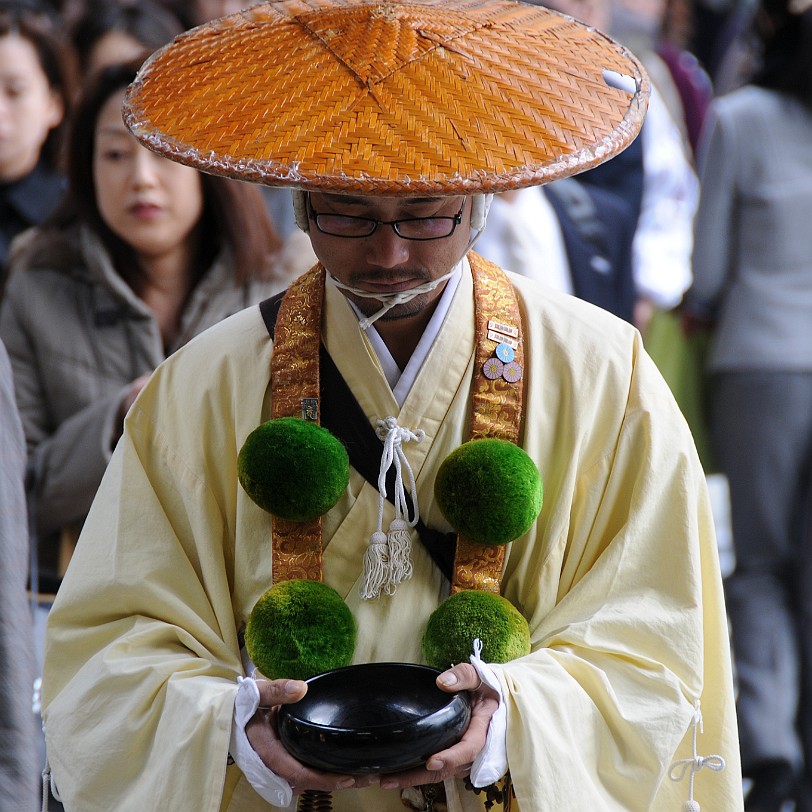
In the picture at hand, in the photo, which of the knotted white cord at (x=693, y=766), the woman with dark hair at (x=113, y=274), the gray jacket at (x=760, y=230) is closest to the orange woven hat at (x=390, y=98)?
the knotted white cord at (x=693, y=766)

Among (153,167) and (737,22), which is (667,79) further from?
(153,167)

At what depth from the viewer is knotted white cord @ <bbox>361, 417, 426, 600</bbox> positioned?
8.29 ft

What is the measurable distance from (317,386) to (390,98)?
0.58m

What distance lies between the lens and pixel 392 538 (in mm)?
2527

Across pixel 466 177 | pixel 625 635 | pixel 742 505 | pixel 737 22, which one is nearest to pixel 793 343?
pixel 742 505

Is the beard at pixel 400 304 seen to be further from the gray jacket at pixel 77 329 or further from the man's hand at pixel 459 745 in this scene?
the gray jacket at pixel 77 329

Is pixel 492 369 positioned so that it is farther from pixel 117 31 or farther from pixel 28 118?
pixel 117 31

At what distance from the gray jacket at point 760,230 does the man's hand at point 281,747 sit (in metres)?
2.74

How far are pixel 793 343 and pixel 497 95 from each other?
2.63m

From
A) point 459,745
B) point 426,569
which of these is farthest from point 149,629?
point 459,745

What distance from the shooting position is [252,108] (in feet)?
7.46

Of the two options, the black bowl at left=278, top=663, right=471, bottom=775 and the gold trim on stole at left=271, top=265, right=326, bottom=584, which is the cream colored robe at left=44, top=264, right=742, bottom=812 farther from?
the black bowl at left=278, top=663, right=471, bottom=775

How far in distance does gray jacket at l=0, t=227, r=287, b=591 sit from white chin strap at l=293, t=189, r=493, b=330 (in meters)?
1.47

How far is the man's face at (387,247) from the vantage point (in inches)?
94.3
